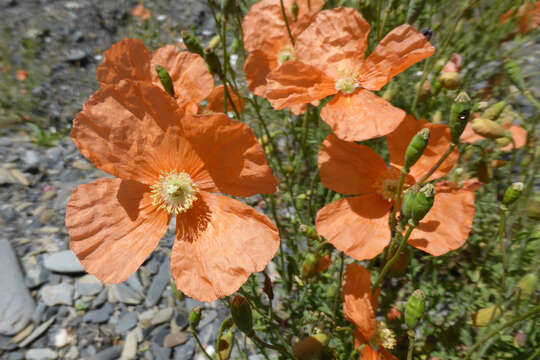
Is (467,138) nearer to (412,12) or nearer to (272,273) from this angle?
(412,12)

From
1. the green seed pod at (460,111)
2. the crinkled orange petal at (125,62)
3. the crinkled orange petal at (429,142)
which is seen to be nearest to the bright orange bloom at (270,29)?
the crinkled orange petal at (125,62)

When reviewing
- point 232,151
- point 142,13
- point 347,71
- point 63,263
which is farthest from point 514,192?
point 142,13

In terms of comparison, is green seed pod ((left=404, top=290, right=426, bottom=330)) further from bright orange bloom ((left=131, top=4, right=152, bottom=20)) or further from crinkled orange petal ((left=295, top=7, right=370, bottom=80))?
bright orange bloom ((left=131, top=4, right=152, bottom=20))

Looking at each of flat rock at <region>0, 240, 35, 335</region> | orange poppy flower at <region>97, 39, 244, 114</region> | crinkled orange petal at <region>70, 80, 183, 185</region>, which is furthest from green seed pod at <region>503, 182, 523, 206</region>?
flat rock at <region>0, 240, 35, 335</region>

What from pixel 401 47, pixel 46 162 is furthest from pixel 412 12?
pixel 46 162

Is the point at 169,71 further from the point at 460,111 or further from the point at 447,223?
the point at 447,223
